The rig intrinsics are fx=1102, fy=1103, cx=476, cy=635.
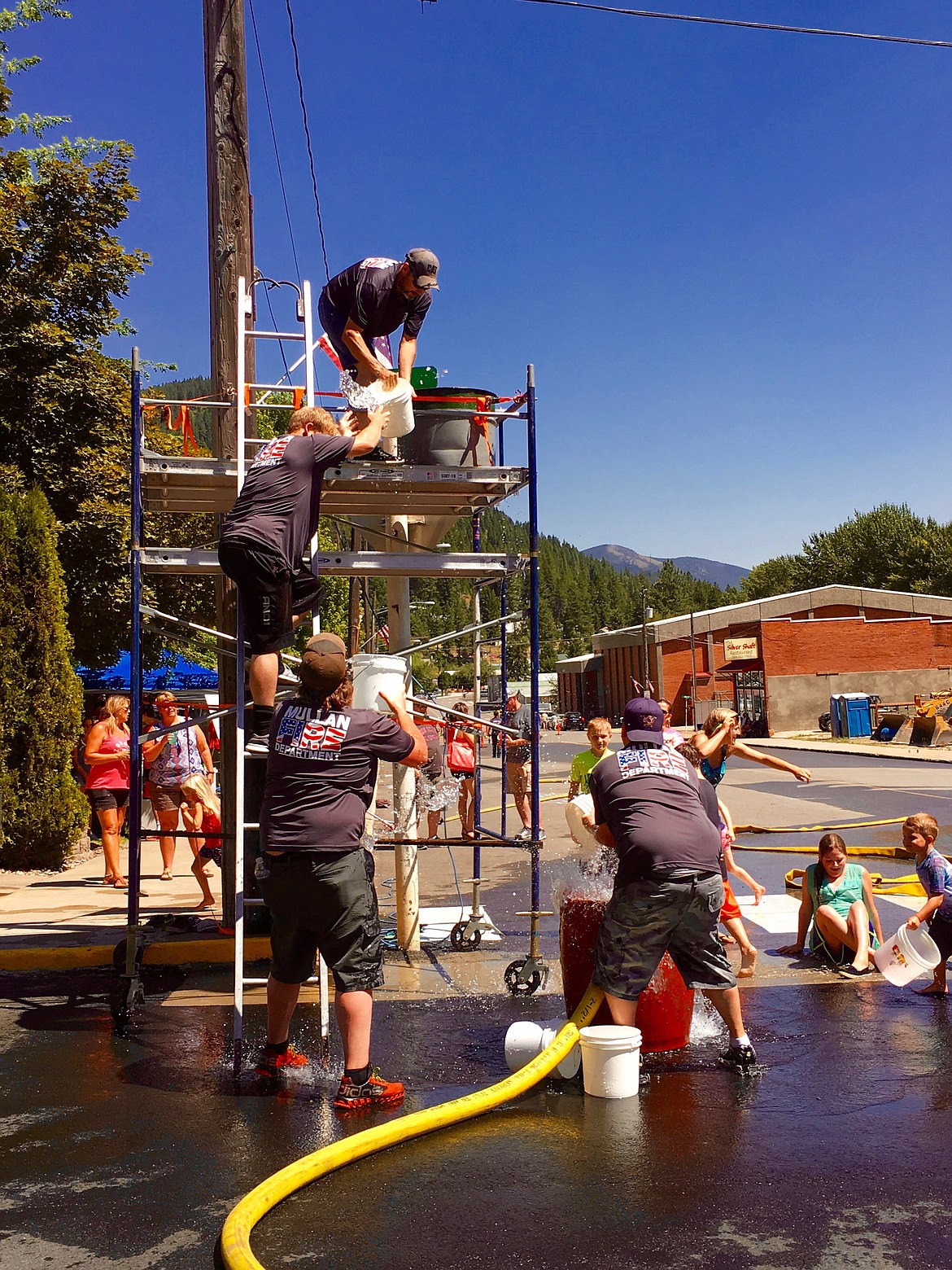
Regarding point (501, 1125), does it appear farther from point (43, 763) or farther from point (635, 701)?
point (43, 763)

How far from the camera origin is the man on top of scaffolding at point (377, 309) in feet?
21.9

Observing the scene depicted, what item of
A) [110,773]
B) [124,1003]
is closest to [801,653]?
[110,773]

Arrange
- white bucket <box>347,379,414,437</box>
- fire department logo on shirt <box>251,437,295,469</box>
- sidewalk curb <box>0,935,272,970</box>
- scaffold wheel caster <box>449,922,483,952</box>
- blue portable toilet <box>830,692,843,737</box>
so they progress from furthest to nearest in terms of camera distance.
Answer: blue portable toilet <box>830,692,843,737</box> < scaffold wheel caster <box>449,922,483,952</box> < sidewalk curb <box>0,935,272,970</box> < white bucket <box>347,379,414,437</box> < fire department logo on shirt <box>251,437,295,469</box>

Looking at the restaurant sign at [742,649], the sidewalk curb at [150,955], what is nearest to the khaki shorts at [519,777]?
the sidewalk curb at [150,955]

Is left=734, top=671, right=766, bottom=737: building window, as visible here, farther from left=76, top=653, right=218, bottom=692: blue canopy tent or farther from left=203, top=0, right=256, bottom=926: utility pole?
left=203, top=0, right=256, bottom=926: utility pole

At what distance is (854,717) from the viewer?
44.3 metres

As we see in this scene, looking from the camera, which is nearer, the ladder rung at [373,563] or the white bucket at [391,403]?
the white bucket at [391,403]

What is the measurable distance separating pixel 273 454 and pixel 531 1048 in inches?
126

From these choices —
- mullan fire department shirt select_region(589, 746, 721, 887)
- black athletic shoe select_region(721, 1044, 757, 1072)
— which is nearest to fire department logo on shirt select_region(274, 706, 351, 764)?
mullan fire department shirt select_region(589, 746, 721, 887)

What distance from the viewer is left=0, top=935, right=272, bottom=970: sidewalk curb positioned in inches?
306

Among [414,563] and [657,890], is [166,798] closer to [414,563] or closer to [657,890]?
[414,563]

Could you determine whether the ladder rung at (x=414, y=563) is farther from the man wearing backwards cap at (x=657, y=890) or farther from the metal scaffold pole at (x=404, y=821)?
the man wearing backwards cap at (x=657, y=890)

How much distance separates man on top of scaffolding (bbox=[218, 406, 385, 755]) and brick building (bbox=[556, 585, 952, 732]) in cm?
4938

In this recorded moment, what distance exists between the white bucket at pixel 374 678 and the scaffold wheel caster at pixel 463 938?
246cm
